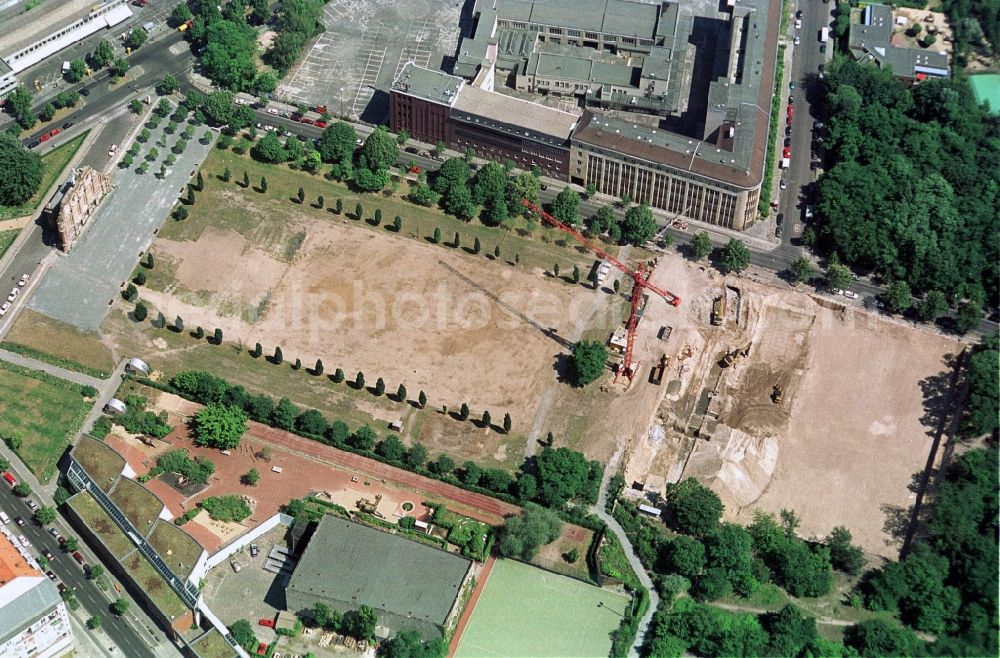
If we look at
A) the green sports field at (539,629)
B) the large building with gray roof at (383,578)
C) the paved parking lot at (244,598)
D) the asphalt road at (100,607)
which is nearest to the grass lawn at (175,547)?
the paved parking lot at (244,598)

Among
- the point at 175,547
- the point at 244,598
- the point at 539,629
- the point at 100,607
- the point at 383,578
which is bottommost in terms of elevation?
the point at 100,607

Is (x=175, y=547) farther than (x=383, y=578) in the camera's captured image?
Yes

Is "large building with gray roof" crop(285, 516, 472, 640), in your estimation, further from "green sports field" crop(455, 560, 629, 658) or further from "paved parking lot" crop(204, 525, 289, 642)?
"green sports field" crop(455, 560, 629, 658)

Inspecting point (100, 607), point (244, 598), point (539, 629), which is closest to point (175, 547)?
point (244, 598)

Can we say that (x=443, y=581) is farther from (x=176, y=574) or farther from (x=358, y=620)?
(x=176, y=574)

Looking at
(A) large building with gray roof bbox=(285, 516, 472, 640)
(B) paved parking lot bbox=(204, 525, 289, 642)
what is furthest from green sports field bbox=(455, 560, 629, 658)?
(B) paved parking lot bbox=(204, 525, 289, 642)

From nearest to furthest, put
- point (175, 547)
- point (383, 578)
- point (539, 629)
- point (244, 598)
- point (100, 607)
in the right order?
point (383, 578), point (100, 607), point (175, 547), point (539, 629), point (244, 598)

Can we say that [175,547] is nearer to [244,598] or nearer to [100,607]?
[244,598]

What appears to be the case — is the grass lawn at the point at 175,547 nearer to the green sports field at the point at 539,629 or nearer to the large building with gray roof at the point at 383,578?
the large building with gray roof at the point at 383,578

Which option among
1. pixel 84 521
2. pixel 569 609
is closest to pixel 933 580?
pixel 569 609
